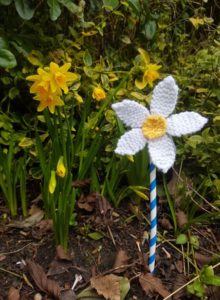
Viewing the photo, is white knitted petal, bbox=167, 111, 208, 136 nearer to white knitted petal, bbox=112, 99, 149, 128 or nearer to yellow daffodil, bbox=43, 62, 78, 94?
white knitted petal, bbox=112, 99, 149, 128

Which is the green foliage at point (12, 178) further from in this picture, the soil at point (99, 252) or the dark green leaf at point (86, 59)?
the dark green leaf at point (86, 59)

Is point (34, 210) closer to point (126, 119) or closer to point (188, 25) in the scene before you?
point (126, 119)

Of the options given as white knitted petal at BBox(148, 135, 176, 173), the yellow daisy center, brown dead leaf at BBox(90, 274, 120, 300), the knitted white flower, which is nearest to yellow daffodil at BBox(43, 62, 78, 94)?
the yellow daisy center

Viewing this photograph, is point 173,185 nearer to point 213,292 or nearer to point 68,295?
point 213,292

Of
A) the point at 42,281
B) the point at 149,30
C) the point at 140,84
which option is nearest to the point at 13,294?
the point at 42,281

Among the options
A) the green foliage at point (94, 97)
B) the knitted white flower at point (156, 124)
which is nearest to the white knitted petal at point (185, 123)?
the knitted white flower at point (156, 124)

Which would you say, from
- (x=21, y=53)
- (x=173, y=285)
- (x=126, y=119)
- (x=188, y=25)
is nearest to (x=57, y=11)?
(x=21, y=53)
